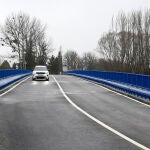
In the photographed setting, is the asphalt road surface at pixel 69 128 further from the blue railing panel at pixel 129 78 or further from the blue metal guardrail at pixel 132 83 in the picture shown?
the blue railing panel at pixel 129 78

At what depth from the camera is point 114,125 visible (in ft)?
37.3

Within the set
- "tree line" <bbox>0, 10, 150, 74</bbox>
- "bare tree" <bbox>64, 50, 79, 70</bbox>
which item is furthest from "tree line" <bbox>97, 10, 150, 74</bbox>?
"bare tree" <bbox>64, 50, 79, 70</bbox>

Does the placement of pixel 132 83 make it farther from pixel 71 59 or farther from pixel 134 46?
pixel 71 59

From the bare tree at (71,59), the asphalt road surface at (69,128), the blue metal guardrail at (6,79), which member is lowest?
the asphalt road surface at (69,128)

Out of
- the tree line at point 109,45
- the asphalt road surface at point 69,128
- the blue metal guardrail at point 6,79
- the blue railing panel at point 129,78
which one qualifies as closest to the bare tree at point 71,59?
the tree line at point 109,45

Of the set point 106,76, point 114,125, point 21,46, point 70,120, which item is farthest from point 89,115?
point 21,46

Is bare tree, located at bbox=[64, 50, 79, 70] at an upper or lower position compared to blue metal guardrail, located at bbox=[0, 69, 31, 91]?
upper

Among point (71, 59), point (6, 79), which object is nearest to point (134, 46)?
point (6, 79)

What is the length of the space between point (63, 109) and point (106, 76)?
21.2 m

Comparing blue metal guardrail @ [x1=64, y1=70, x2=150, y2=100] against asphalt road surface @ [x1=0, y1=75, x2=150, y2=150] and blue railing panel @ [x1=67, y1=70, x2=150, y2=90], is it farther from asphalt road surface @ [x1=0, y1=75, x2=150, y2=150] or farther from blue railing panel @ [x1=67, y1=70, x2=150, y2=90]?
asphalt road surface @ [x1=0, y1=75, x2=150, y2=150]

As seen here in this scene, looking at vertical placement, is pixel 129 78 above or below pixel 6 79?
above

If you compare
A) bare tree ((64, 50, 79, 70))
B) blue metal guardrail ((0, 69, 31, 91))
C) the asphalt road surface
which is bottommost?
the asphalt road surface

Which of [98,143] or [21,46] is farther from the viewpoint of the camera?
[21,46]

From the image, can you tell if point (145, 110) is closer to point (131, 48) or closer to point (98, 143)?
point (98, 143)
